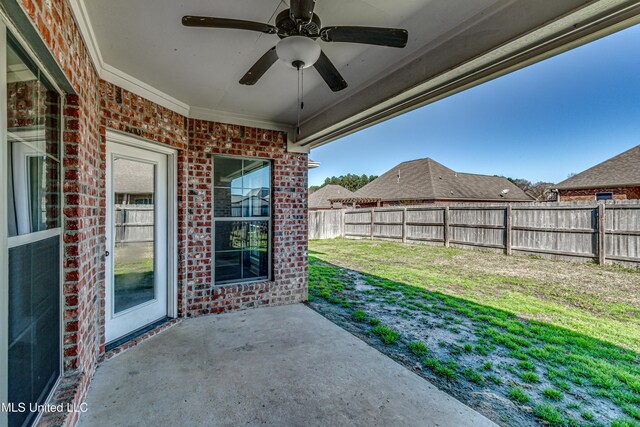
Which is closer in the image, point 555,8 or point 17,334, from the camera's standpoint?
point 17,334

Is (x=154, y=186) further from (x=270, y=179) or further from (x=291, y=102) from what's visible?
(x=291, y=102)

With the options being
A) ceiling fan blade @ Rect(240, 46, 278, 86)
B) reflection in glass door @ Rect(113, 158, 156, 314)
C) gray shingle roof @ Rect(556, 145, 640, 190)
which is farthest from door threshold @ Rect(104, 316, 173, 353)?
gray shingle roof @ Rect(556, 145, 640, 190)

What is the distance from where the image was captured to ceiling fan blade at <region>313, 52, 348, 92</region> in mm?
2009

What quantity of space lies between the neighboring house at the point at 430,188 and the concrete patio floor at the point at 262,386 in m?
15.0

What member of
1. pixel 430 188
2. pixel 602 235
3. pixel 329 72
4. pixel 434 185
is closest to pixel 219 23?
pixel 329 72

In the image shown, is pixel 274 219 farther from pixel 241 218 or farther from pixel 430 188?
pixel 430 188

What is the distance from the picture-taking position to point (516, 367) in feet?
8.68

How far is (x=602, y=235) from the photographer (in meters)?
6.73

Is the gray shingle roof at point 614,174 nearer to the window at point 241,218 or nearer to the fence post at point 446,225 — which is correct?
the fence post at point 446,225

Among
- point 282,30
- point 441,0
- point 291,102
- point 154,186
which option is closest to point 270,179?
point 291,102

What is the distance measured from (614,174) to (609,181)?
0.38 metres

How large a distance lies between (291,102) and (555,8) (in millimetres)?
2561

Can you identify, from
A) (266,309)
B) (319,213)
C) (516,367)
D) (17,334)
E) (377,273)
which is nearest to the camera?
(17,334)

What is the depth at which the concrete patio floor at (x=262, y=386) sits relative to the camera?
197 cm
